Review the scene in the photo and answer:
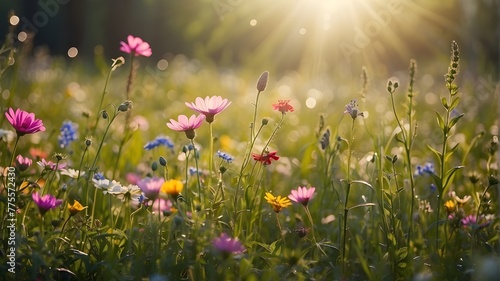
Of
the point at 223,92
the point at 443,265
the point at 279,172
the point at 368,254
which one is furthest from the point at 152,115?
the point at 443,265

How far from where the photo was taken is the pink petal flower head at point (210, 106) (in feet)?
4.73

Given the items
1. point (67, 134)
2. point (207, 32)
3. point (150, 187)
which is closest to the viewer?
point (150, 187)

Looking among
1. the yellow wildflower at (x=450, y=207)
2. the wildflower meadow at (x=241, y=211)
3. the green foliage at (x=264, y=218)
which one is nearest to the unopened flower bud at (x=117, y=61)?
the wildflower meadow at (x=241, y=211)

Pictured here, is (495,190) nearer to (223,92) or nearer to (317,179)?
(317,179)

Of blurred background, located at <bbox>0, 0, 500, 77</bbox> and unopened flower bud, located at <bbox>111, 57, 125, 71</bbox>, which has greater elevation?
blurred background, located at <bbox>0, 0, 500, 77</bbox>

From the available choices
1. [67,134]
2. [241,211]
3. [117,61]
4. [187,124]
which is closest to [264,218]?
[241,211]

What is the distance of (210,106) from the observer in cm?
147

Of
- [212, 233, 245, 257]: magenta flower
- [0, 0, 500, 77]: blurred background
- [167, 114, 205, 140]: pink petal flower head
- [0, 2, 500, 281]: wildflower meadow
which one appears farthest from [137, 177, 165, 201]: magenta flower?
[0, 0, 500, 77]: blurred background

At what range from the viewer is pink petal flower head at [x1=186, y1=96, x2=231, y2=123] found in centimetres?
144

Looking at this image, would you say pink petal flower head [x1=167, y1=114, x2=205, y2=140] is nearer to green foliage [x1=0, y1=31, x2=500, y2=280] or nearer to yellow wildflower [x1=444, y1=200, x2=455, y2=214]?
green foliage [x1=0, y1=31, x2=500, y2=280]

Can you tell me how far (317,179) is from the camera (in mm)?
2338

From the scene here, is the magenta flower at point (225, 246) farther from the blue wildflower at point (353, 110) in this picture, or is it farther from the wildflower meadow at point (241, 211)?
the blue wildflower at point (353, 110)

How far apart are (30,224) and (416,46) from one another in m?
13.6

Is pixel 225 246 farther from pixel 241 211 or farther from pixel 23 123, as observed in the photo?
pixel 23 123
